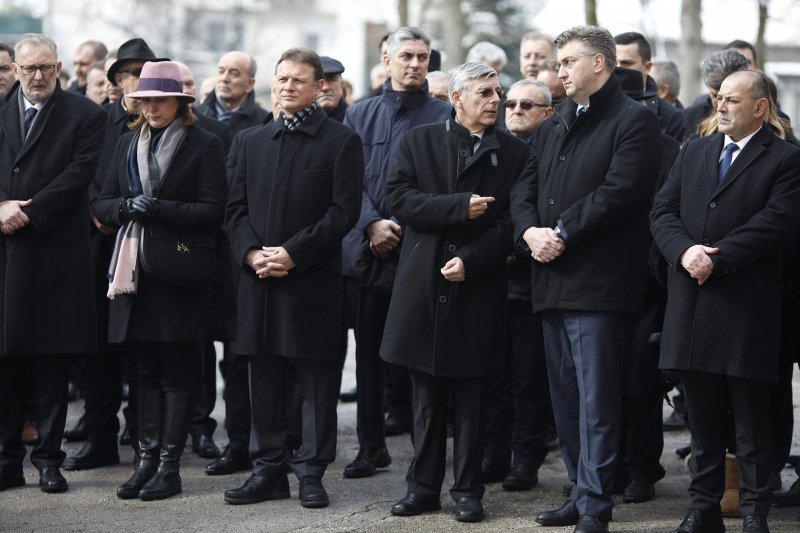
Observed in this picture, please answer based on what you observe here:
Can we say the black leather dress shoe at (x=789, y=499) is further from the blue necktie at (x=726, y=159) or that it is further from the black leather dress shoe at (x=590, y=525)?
the blue necktie at (x=726, y=159)

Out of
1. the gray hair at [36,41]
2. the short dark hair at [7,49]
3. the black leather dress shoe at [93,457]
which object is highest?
the short dark hair at [7,49]

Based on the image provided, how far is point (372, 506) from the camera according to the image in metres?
6.96

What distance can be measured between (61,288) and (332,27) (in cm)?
5565

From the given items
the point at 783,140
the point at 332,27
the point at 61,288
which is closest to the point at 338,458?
the point at 61,288

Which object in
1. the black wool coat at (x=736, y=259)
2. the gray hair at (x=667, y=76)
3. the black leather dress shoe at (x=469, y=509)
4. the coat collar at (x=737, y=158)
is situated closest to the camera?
the black wool coat at (x=736, y=259)

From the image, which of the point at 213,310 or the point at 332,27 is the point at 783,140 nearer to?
the point at 213,310

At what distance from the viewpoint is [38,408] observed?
750 centimetres

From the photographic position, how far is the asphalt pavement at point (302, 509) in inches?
257

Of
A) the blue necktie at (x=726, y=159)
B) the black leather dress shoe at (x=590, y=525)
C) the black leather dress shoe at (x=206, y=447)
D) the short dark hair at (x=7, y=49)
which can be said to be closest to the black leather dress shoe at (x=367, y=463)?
the black leather dress shoe at (x=206, y=447)

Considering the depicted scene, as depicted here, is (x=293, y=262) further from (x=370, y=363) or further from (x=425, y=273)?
(x=370, y=363)

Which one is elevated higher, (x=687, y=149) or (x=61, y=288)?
(x=687, y=149)

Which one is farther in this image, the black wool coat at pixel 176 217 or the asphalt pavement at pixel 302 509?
the black wool coat at pixel 176 217

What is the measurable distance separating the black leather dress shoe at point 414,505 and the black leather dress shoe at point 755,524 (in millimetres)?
1650

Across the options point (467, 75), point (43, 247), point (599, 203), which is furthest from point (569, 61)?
point (43, 247)
